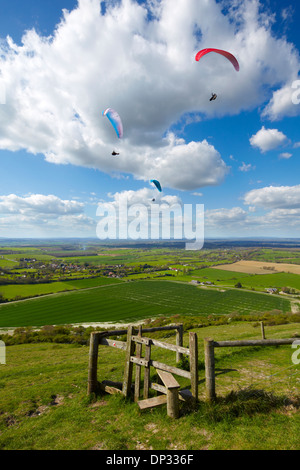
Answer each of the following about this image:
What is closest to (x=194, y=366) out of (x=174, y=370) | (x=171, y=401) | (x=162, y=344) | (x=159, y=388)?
(x=174, y=370)

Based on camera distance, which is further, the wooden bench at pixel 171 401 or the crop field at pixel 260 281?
the crop field at pixel 260 281

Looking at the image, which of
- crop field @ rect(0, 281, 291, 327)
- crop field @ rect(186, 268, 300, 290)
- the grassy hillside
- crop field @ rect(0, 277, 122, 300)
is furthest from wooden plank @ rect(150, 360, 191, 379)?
crop field @ rect(186, 268, 300, 290)

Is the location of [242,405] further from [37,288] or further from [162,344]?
[37,288]

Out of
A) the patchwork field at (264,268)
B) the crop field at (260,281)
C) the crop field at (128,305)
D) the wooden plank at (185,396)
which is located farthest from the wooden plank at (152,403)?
the patchwork field at (264,268)

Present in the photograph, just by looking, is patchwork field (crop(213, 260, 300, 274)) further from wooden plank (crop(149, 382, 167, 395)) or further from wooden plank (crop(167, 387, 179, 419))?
wooden plank (crop(167, 387, 179, 419))

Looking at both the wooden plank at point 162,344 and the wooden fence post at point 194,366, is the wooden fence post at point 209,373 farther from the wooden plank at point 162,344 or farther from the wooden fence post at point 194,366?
the wooden plank at point 162,344
